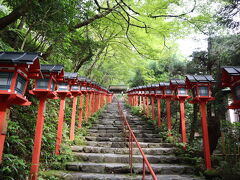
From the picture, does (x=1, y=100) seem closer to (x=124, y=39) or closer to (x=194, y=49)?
(x=124, y=39)

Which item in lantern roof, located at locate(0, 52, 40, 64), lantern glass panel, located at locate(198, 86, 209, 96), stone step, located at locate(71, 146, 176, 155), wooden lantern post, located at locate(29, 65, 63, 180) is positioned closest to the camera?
lantern roof, located at locate(0, 52, 40, 64)

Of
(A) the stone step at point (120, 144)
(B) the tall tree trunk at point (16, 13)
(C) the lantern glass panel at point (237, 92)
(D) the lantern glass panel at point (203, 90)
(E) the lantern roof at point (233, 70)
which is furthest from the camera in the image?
(A) the stone step at point (120, 144)

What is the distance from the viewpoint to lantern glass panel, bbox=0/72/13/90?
8.18ft

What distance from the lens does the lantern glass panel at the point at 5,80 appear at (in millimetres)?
2492

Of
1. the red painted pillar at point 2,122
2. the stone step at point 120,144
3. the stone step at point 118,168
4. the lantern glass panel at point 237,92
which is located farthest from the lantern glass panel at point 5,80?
the stone step at point 120,144

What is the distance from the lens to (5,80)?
253 cm

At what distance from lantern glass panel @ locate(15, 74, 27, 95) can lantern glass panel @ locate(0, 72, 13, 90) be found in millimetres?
127

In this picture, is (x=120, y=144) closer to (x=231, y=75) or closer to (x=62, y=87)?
(x=62, y=87)

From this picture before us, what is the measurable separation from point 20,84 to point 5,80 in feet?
0.85

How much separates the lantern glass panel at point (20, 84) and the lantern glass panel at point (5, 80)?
0.42 feet

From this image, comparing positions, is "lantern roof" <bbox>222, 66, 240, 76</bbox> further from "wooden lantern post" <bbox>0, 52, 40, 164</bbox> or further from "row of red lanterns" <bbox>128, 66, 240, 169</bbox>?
"wooden lantern post" <bbox>0, 52, 40, 164</bbox>

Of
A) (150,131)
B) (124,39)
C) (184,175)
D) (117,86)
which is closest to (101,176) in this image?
(184,175)

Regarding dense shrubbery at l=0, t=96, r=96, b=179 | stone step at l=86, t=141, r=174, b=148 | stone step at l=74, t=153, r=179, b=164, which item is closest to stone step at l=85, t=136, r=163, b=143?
stone step at l=86, t=141, r=174, b=148

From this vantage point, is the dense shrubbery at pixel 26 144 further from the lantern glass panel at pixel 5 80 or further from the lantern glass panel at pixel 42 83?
the lantern glass panel at pixel 5 80
